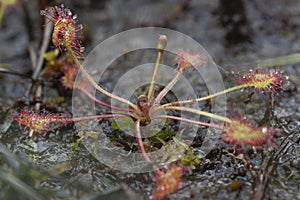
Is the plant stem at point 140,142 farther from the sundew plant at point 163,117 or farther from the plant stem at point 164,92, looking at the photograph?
the plant stem at point 164,92

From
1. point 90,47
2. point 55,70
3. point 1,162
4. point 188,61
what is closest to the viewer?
point 1,162

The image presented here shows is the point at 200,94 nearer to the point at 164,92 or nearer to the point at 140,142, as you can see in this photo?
the point at 164,92

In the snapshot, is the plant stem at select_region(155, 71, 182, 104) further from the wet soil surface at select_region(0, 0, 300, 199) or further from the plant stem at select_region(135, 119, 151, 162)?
the wet soil surface at select_region(0, 0, 300, 199)

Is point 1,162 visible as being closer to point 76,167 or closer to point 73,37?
point 76,167

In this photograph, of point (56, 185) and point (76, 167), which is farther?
point (76, 167)

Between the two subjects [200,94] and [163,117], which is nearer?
[163,117]

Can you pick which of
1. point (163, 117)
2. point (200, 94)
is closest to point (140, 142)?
point (163, 117)

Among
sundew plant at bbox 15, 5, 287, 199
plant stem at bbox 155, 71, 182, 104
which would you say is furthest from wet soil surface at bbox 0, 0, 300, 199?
plant stem at bbox 155, 71, 182, 104

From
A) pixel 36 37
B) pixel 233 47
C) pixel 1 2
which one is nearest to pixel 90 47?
pixel 36 37
